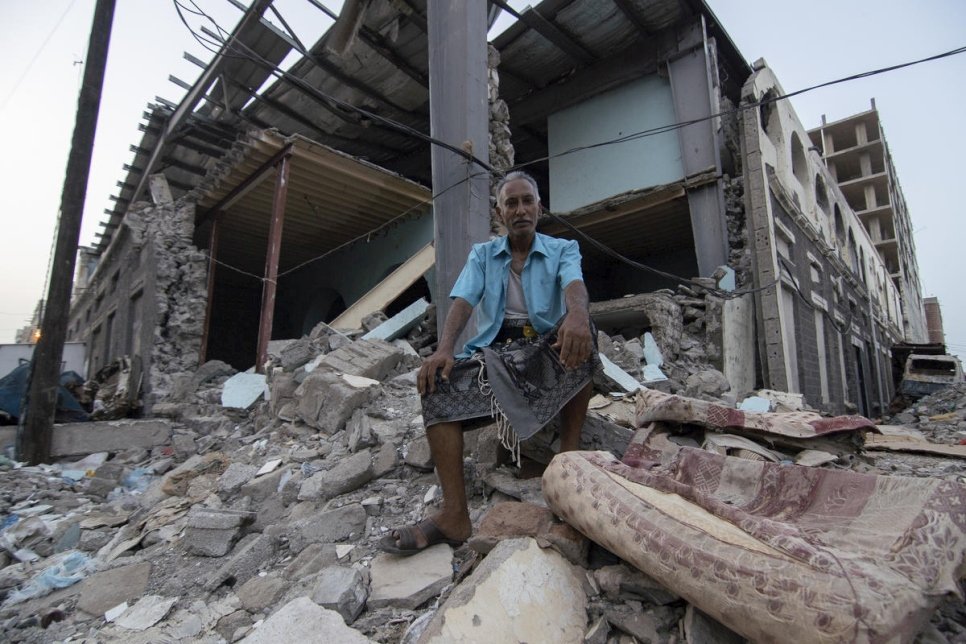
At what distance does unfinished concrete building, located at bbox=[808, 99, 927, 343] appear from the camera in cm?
2397

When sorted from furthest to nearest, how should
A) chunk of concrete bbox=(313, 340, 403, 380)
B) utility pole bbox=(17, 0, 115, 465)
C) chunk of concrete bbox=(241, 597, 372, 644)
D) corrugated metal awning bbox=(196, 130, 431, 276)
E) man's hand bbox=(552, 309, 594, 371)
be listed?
corrugated metal awning bbox=(196, 130, 431, 276) < utility pole bbox=(17, 0, 115, 465) < chunk of concrete bbox=(313, 340, 403, 380) < man's hand bbox=(552, 309, 594, 371) < chunk of concrete bbox=(241, 597, 372, 644)

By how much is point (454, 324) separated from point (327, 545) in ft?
3.62

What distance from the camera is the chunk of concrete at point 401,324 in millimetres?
5875

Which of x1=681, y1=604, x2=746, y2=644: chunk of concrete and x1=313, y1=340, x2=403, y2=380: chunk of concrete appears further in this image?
x1=313, y1=340, x2=403, y2=380: chunk of concrete

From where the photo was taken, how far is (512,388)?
2.00 meters

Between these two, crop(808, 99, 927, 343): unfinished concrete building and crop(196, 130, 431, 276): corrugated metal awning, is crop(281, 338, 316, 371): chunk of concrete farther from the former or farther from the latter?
crop(808, 99, 927, 343): unfinished concrete building

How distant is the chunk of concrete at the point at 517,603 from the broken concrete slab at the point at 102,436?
5977 millimetres

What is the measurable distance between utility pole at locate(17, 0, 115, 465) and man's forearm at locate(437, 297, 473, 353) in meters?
5.53

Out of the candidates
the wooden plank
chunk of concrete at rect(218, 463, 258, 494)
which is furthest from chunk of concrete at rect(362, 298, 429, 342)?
chunk of concrete at rect(218, 463, 258, 494)

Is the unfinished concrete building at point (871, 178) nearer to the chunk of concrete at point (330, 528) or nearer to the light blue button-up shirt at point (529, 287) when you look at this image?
the light blue button-up shirt at point (529, 287)

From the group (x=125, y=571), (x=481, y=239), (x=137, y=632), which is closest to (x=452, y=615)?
(x=137, y=632)

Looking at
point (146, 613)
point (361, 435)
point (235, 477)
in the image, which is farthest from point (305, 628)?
point (235, 477)

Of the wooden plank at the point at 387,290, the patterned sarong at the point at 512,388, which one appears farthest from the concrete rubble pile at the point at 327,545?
the wooden plank at the point at 387,290

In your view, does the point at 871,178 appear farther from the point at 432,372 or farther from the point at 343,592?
the point at 343,592
